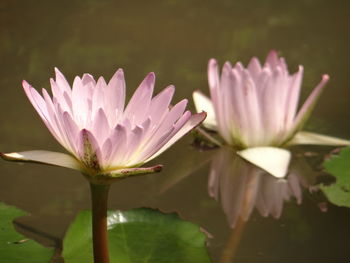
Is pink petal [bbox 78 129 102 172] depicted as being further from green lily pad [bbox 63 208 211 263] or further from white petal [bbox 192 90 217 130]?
white petal [bbox 192 90 217 130]

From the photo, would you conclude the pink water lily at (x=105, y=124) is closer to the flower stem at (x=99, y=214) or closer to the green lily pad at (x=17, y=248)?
the flower stem at (x=99, y=214)

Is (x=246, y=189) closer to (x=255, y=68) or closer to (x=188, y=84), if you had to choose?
(x=255, y=68)

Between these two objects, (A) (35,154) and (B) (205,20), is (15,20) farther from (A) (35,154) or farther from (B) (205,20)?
(A) (35,154)

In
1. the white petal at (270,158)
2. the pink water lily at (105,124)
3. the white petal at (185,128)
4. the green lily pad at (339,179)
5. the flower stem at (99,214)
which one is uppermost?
the pink water lily at (105,124)

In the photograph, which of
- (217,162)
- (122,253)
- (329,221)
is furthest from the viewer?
(217,162)

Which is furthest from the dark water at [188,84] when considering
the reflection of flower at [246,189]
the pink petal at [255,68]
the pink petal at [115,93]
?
the pink petal at [115,93]

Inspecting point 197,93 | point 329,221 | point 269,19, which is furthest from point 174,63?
point 329,221

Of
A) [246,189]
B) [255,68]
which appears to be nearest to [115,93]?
[246,189]

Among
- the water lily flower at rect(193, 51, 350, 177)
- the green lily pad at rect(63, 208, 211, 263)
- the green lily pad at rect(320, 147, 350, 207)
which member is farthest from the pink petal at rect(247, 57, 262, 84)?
the green lily pad at rect(63, 208, 211, 263)
